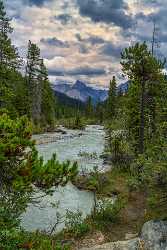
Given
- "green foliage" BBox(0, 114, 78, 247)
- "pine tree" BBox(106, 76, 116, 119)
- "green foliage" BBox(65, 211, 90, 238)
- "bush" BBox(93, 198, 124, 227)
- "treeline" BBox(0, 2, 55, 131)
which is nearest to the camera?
"green foliage" BBox(0, 114, 78, 247)

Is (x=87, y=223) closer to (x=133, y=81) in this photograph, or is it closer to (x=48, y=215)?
(x=48, y=215)

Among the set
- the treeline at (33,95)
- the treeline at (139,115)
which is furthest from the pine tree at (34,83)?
the treeline at (139,115)

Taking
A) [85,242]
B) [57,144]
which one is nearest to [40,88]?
[57,144]

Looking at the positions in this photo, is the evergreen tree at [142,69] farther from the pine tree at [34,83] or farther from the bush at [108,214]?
the pine tree at [34,83]

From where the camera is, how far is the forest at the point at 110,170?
13227mm

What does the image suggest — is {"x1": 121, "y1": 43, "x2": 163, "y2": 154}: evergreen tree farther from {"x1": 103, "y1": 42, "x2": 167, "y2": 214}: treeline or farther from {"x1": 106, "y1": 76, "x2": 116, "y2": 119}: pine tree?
{"x1": 106, "y1": 76, "x2": 116, "y2": 119}: pine tree

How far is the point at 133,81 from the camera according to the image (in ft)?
107

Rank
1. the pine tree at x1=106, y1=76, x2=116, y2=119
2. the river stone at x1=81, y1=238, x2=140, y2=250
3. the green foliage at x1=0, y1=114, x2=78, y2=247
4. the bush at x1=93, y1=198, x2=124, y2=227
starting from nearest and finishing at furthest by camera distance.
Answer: the green foliage at x1=0, y1=114, x2=78, y2=247 < the river stone at x1=81, y1=238, x2=140, y2=250 < the bush at x1=93, y1=198, x2=124, y2=227 < the pine tree at x1=106, y1=76, x2=116, y2=119

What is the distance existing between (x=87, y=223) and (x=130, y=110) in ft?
49.9

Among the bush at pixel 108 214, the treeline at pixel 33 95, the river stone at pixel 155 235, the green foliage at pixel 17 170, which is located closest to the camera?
the green foliage at pixel 17 170

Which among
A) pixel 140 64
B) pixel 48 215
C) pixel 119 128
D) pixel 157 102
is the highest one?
pixel 140 64

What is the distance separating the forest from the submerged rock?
82cm

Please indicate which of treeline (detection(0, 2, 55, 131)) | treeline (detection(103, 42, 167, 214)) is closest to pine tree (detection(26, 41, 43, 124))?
treeline (detection(0, 2, 55, 131))

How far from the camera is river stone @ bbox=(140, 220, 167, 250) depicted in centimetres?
1576
